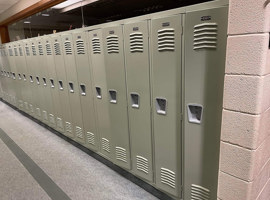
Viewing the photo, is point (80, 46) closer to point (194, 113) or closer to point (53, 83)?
point (53, 83)

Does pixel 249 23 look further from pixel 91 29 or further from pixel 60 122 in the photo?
pixel 60 122

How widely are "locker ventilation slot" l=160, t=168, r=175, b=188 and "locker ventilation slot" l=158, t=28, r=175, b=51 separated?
1132 millimetres

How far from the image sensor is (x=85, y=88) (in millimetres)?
2701

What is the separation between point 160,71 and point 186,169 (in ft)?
2.89

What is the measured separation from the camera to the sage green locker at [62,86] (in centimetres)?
300

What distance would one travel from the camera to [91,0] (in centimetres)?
329

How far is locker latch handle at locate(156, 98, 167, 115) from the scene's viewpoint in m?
1.76

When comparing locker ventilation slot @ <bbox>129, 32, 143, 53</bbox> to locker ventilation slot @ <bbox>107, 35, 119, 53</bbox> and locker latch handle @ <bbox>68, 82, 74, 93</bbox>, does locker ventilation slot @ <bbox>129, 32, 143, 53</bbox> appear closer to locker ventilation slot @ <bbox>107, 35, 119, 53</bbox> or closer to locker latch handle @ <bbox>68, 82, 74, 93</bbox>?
locker ventilation slot @ <bbox>107, 35, 119, 53</bbox>

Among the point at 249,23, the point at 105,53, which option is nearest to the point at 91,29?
the point at 105,53

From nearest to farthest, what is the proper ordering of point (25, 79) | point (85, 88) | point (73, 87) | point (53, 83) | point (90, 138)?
point (85, 88)
point (90, 138)
point (73, 87)
point (53, 83)
point (25, 79)

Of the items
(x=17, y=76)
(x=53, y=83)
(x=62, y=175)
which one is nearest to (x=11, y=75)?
(x=17, y=76)

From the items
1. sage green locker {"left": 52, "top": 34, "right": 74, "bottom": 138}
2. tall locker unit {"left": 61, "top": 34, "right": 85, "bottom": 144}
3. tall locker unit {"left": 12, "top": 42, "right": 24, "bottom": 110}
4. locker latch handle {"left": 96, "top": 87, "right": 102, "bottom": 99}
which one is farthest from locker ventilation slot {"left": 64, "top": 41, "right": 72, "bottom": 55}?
tall locker unit {"left": 12, "top": 42, "right": 24, "bottom": 110}

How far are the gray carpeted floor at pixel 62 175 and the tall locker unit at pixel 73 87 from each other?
0.36 meters

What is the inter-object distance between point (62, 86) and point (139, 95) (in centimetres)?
177
